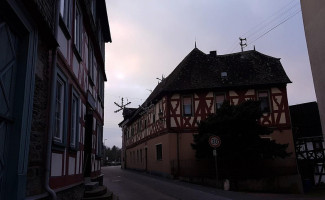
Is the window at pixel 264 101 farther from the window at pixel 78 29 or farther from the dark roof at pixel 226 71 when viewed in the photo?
the window at pixel 78 29

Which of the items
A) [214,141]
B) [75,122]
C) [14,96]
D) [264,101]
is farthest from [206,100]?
[14,96]

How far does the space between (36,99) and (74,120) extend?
326 cm

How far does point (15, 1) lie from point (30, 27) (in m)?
0.70

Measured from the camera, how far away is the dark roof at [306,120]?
94.0 ft

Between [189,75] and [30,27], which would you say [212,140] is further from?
[30,27]

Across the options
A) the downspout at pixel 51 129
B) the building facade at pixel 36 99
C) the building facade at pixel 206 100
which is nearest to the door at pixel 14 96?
the building facade at pixel 36 99

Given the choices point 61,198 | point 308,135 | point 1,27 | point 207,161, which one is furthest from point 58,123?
point 308,135

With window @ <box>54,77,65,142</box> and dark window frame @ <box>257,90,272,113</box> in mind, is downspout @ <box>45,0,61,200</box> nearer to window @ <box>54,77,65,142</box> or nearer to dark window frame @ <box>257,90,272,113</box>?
window @ <box>54,77,65,142</box>

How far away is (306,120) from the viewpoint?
30047 millimetres

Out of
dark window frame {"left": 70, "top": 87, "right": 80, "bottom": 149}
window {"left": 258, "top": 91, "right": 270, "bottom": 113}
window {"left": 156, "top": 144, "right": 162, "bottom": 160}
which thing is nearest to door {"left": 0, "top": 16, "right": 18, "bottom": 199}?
dark window frame {"left": 70, "top": 87, "right": 80, "bottom": 149}

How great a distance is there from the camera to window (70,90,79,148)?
854cm

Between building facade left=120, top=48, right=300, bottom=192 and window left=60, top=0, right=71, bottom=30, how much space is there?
51.1 feet

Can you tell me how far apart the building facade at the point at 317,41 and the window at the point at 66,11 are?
7739 mm

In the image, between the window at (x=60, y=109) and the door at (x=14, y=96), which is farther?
the window at (x=60, y=109)
